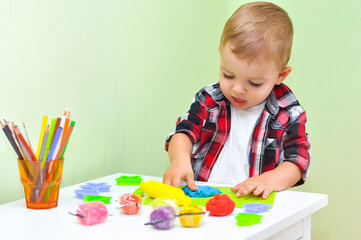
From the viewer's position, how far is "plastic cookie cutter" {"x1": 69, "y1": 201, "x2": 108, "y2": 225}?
62 centimetres

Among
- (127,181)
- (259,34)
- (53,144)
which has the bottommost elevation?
(127,181)

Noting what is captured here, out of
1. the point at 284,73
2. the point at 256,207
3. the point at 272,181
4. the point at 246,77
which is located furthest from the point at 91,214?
the point at 284,73

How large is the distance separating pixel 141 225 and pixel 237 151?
1.61 ft

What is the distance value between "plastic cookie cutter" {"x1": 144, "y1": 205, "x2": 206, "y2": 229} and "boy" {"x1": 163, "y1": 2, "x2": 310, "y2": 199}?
0.24 m

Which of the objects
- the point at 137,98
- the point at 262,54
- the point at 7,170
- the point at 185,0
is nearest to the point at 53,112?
the point at 7,170

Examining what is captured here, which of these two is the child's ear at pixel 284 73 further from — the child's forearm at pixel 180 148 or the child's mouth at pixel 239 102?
the child's forearm at pixel 180 148

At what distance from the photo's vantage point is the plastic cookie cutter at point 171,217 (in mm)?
603

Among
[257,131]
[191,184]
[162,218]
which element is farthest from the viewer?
[257,131]

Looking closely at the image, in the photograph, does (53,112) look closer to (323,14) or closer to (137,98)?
(137,98)

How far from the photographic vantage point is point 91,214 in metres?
0.63

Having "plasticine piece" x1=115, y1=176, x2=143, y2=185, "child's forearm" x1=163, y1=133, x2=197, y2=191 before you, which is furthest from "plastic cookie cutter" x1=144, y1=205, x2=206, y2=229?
"plasticine piece" x1=115, y1=176, x2=143, y2=185

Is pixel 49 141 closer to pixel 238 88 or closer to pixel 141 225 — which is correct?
pixel 141 225

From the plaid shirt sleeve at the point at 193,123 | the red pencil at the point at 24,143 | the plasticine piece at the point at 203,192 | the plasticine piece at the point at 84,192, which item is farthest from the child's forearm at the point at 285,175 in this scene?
the red pencil at the point at 24,143

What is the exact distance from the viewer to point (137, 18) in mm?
1141
